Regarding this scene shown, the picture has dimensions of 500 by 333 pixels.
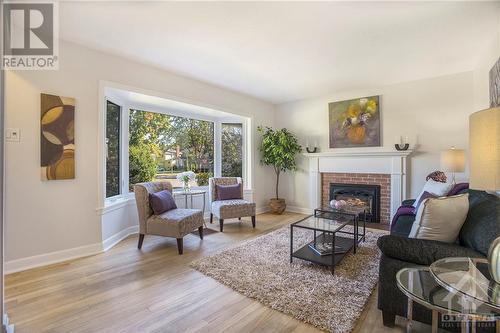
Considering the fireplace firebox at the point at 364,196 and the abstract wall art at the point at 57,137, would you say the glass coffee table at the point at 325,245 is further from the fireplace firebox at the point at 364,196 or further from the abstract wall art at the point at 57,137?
the abstract wall art at the point at 57,137

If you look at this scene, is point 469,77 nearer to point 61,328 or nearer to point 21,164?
point 61,328

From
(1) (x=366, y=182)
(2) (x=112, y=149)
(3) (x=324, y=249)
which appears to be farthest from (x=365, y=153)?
(2) (x=112, y=149)

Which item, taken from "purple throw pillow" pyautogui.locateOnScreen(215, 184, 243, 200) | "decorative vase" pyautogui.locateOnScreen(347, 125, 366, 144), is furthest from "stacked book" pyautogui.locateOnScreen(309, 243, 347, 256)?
"decorative vase" pyautogui.locateOnScreen(347, 125, 366, 144)

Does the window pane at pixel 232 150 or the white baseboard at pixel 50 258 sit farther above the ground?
the window pane at pixel 232 150

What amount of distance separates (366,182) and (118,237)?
435cm

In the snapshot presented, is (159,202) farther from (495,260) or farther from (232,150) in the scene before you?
(495,260)

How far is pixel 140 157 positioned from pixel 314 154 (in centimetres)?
341

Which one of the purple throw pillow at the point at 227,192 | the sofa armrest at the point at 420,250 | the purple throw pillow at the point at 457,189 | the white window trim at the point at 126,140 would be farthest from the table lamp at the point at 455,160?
the white window trim at the point at 126,140

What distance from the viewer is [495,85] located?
8.36ft

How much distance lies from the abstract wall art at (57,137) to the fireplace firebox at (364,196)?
14.0ft

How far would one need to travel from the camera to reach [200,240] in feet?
11.4

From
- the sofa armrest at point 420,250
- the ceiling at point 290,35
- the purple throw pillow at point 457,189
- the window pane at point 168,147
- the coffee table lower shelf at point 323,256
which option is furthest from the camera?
the window pane at point 168,147

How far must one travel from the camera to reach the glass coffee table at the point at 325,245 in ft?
8.04

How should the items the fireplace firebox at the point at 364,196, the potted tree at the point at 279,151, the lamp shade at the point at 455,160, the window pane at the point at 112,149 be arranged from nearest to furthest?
the lamp shade at the point at 455,160
the window pane at the point at 112,149
the fireplace firebox at the point at 364,196
the potted tree at the point at 279,151
